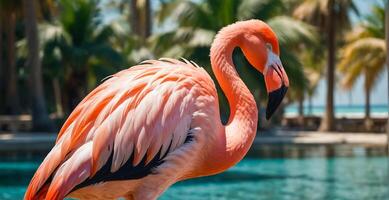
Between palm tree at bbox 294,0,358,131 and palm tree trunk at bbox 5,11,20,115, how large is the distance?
11.7 metres

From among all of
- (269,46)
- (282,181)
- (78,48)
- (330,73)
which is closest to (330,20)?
(330,73)

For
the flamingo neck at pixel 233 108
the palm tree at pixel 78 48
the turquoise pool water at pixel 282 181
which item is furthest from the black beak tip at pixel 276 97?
the palm tree at pixel 78 48

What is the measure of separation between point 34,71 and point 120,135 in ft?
60.1

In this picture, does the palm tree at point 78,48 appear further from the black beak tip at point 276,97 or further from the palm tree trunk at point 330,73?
the black beak tip at point 276,97

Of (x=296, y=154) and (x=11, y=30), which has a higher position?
(x=11, y=30)

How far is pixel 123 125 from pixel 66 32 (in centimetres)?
2198

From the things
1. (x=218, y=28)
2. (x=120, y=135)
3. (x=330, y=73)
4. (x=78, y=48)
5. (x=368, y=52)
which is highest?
(x=218, y=28)

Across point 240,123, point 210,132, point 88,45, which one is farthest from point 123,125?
point 88,45

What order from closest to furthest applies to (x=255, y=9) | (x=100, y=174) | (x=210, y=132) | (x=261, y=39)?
1. (x=100, y=174)
2. (x=210, y=132)
3. (x=261, y=39)
4. (x=255, y=9)

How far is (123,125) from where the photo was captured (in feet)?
8.40

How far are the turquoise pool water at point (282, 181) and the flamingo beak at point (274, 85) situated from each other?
6.55 meters

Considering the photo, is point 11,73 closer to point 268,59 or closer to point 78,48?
point 78,48

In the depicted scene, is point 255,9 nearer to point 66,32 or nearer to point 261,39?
point 66,32

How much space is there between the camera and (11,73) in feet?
81.6
